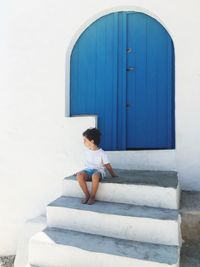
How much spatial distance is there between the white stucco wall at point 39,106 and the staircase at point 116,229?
109 cm

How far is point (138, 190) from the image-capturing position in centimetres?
365

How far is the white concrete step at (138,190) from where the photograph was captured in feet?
11.6

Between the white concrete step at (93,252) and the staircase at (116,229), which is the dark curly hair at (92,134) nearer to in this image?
the staircase at (116,229)

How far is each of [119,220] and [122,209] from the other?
0.65 feet

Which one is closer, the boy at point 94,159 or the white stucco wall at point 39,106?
the boy at point 94,159

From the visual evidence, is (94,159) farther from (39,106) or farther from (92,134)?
(39,106)

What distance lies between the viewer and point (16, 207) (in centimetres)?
540

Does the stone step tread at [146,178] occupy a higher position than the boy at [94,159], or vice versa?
the boy at [94,159]

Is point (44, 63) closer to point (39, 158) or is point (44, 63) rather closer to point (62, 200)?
point (39, 158)

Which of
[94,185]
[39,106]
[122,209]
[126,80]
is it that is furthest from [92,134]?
[39,106]

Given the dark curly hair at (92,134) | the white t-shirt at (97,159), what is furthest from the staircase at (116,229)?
the dark curly hair at (92,134)

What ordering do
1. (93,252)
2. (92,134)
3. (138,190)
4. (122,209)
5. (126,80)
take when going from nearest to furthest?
(93,252)
(122,209)
(138,190)
(92,134)
(126,80)

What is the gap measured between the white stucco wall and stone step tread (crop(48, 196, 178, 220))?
3.98 feet

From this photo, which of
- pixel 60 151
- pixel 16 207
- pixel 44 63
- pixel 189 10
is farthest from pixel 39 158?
pixel 189 10
